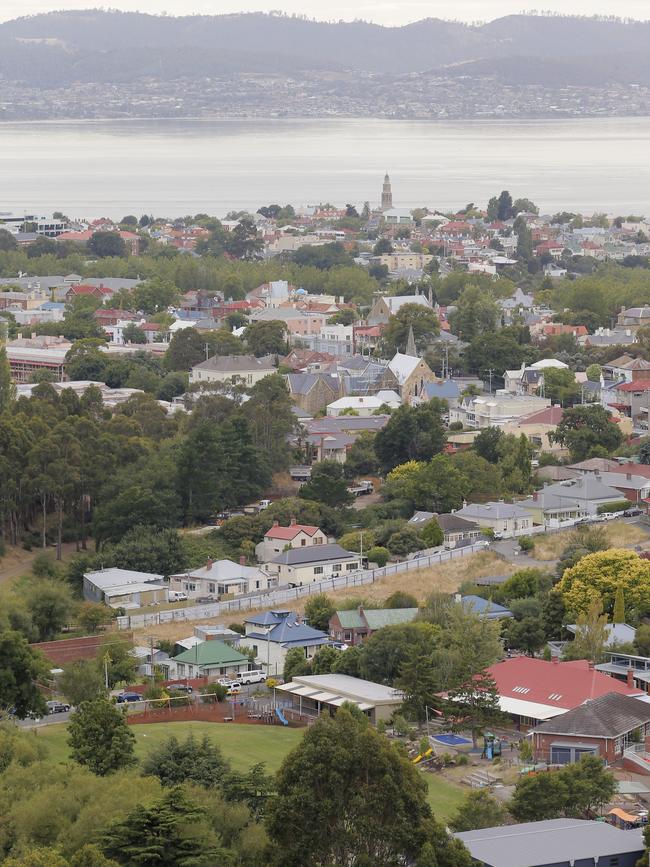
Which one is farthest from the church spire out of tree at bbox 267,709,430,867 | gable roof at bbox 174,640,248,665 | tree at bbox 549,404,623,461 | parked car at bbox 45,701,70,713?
tree at bbox 267,709,430,867

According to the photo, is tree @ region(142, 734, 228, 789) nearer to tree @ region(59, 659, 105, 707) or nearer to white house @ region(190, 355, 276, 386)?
tree @ region(59, 659, 105, 707)

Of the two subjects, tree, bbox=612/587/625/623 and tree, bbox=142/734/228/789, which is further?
tree, bbox=612/587/625/623

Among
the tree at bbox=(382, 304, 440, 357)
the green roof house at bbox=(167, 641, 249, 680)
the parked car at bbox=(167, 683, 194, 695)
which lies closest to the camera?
the parked car at bbox=(167, 683, 194, 695)

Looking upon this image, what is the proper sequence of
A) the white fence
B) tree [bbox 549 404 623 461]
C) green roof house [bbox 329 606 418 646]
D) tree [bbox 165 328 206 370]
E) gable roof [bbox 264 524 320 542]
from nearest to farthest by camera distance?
green roof house [bbox 329 606 418 646] → the white fence → gable roof [bbox 264 524 320 542] → tree [bbox 549 404 623 461] → tree [bbox 165 328 206 370]

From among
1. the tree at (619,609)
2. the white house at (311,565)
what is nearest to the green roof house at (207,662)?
the tree at (619,609)

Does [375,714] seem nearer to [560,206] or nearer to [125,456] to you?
[125,456]

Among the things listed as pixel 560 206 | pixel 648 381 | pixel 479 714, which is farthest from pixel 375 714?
pixel 560 206

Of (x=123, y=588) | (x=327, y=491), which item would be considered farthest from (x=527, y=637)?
(x=327, y=491)

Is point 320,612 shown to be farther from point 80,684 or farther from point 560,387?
point 560,387
